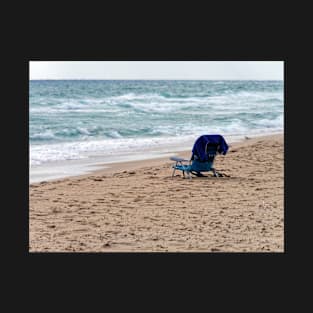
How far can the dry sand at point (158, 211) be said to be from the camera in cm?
844

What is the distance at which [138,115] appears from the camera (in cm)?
1600

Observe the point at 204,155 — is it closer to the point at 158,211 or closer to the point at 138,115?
the point at 158,211

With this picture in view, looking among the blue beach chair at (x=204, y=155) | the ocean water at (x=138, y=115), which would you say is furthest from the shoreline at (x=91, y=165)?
the blue beach chair at (x=204, y=155)

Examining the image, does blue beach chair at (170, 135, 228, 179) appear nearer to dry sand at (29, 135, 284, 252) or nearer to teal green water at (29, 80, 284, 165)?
dry sand at (29, 135, 284, 252)

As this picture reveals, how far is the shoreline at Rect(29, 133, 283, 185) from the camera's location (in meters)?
11.7

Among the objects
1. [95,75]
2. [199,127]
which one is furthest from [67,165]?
[199,127]

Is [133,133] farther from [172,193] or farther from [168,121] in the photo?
[172,193]

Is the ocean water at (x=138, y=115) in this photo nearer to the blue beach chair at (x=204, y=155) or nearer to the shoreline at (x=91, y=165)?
the shoreline at (x=91, y=165)

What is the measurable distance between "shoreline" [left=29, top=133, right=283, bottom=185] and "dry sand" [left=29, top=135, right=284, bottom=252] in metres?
0.17

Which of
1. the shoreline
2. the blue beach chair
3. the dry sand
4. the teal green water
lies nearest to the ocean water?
the teal green water

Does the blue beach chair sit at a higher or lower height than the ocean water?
lower

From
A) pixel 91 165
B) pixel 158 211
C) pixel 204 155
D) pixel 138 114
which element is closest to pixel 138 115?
pixel 138 114

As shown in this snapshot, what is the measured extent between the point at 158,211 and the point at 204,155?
2335 mm

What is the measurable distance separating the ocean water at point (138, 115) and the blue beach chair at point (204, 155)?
191cm
